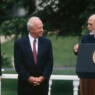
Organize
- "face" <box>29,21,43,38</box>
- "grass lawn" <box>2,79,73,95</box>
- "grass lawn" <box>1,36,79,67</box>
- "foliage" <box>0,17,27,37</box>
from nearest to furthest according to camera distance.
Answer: "face" <box>29,21,43,38</box>, "foliage" <box>0,17,27,37</box>, "grass lawn" <box>2,79,73,95</box>, "grass lawn" <box>1,36,79,67</box>

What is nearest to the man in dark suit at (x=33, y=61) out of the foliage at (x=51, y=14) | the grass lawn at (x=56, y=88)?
the foliage at (x=51, y=14)

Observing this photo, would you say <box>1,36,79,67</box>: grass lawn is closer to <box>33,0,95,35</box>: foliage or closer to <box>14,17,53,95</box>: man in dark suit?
<box>33,0,95,35</box>: foliage

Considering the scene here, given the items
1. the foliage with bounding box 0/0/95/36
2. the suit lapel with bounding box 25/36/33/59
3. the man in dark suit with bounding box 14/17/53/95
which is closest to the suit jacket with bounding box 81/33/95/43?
the man in dark suit with bounding box 14/17/53/95

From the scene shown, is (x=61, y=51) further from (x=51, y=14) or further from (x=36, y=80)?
(x=36, y=80)

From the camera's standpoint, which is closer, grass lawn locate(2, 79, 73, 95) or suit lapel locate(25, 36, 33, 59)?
suit lapel locate(25, 36, 33, 59)

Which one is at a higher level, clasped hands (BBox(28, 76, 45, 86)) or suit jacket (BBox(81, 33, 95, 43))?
suit jacket (BBox(81, 33, 95, 43))

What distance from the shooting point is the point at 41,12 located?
13297 mm

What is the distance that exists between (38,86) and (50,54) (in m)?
0.47

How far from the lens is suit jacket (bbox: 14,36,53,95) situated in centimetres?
839

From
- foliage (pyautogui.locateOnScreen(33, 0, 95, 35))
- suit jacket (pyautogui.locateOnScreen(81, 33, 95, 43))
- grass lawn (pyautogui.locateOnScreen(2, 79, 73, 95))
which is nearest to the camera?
suit jacket (pyautogui.locateOnScreen(81, 33, 95, 43))

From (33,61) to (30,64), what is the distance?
6cm

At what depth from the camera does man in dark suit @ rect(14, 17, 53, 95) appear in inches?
329

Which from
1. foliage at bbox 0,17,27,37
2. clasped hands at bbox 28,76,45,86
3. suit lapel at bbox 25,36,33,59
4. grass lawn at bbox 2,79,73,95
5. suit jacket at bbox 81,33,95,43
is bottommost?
grass lawn at bbox 2,79,73,95

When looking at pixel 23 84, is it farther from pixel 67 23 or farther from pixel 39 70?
pixel 67 23
